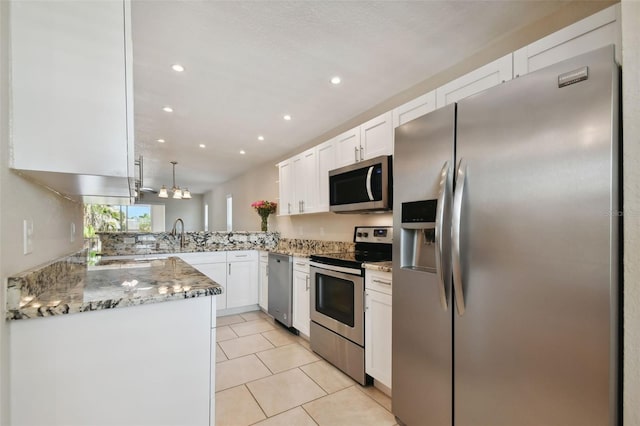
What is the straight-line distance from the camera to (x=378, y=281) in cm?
210

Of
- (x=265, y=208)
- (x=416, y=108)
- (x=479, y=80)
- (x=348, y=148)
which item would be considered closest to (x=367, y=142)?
(x=348, y=148)

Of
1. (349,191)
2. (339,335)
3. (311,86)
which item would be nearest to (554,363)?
(339,335)

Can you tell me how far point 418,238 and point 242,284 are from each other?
303cm

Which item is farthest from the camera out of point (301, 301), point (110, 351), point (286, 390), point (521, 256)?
point (301, 301)

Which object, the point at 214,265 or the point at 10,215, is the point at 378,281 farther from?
the point at 214,265

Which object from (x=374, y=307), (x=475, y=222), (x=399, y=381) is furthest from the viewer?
(x=374, y=307)

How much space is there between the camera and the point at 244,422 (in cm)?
183

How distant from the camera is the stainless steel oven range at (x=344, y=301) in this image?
2270 mm

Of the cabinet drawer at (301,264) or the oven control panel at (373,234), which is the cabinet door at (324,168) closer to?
the oven control panel at (373,234)

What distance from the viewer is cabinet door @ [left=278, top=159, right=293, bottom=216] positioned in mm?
3952

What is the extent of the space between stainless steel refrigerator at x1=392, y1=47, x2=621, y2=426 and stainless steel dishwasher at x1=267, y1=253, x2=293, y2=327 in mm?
1904

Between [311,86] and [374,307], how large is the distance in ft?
6.57

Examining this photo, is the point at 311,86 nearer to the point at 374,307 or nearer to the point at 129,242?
the point at 374,307

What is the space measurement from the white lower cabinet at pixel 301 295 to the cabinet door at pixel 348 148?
1.11 meters
